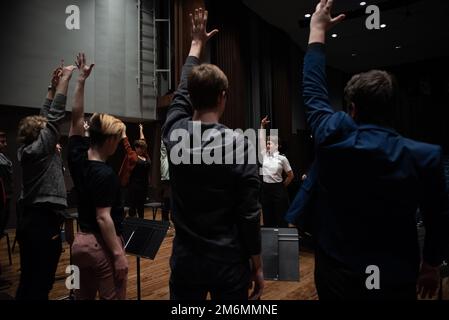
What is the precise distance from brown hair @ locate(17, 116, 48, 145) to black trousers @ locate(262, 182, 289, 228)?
3.09m

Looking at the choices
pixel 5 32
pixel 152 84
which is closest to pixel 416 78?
pixel 152 84

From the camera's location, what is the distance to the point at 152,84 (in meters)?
8.16

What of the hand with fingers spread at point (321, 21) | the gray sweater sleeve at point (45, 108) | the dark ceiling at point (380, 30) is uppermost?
the dark ceiling at point (380, 30)

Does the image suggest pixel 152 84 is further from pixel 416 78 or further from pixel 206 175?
pixel 416 78

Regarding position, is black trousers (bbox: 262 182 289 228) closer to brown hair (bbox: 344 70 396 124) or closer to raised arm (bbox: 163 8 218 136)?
raised arm (bbox: 163 8 218 136)

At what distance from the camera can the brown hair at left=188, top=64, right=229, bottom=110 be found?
1175mm

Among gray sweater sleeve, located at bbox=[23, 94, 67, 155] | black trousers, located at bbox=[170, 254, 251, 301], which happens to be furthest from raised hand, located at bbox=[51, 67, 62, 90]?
black trousers, located at bbox=[170, 254, 251, 301]

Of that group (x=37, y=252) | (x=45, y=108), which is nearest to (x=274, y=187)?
(x=45, y=108)

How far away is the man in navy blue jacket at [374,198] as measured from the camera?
41.0 inches

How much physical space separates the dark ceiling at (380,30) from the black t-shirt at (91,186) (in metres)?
7.09

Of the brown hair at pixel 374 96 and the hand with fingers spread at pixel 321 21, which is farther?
the hand with fingers spread at pixel 321 21

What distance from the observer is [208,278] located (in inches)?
45.4

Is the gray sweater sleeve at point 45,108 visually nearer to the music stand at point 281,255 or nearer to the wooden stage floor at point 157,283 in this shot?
the music stand at point 281,255

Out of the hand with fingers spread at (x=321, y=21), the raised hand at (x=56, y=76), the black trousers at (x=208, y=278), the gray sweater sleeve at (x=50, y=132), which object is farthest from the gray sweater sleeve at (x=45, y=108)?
the hand with fingers spread at (x=321, y=21)
